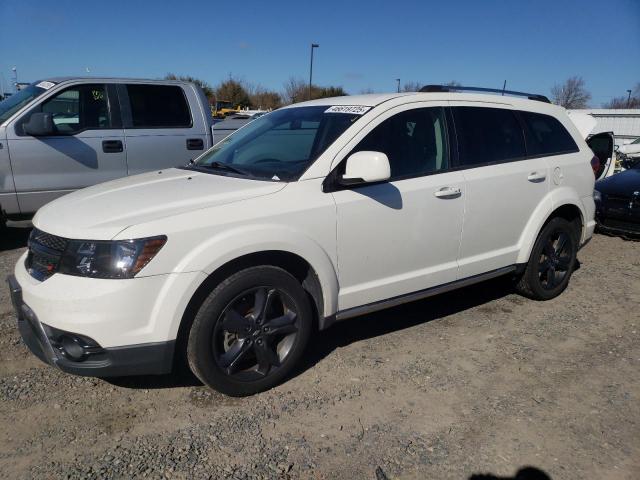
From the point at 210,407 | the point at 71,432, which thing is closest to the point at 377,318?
the point at 210,407

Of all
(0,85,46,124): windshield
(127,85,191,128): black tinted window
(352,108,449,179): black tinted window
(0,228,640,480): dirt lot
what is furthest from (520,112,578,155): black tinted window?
(0,85,46,124): windshield

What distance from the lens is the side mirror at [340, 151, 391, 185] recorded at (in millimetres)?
3113

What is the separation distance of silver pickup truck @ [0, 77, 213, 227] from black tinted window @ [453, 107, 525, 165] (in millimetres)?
3963

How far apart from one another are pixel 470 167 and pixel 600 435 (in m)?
1.97

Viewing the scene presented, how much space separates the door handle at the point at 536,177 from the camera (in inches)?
169

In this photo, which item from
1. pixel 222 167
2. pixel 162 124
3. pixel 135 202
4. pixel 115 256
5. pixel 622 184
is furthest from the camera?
pixel 622 184

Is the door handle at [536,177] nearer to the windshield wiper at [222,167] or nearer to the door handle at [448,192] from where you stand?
the door handle at [448,192]

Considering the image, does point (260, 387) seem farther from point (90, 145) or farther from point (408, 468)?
point (90, 145)

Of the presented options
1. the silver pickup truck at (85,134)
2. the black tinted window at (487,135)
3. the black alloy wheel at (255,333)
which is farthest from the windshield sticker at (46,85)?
the black tinted window at (487,135)

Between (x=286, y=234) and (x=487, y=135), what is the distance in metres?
2.04

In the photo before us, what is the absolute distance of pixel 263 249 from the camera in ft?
9.73

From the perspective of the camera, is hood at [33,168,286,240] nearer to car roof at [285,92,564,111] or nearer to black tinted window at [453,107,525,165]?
car roof at [285,92,564,111]

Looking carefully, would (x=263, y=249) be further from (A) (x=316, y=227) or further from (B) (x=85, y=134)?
(B) (x=85, y=134)

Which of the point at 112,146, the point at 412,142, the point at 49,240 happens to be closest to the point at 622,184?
the point at 412,142
